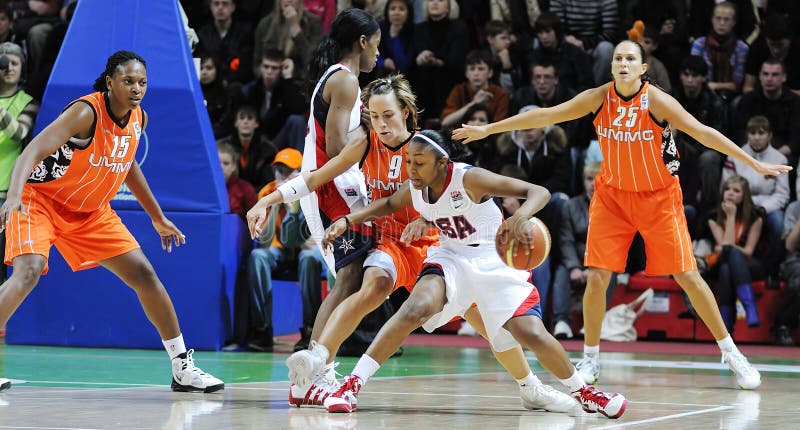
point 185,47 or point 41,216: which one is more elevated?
point 185,47

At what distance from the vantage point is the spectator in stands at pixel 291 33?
1334cm

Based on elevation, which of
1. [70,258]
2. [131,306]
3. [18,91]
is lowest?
[131,306]

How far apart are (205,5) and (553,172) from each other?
17.6 ft

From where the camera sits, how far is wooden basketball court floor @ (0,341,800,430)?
5141 millimetres

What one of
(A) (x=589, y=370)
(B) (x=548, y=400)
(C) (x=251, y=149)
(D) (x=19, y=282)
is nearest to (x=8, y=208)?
(D) (x=19, y=282)

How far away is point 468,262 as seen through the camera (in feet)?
18.5

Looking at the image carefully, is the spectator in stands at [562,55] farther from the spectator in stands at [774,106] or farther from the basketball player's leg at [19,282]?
the basketball player's leg at [19,282]

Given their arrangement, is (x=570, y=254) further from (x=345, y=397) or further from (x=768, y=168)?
(x=345, y=397)

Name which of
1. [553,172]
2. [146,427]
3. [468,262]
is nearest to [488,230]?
[468,262]

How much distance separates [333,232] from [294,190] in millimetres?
469

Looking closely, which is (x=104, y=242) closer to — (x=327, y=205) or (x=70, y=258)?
(x=70, y=258)

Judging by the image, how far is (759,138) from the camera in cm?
1140

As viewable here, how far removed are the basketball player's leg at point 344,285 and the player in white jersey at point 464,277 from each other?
1.42ft

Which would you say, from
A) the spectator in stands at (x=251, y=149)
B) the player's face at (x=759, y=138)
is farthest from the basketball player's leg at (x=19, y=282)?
the player's face at (x=759, y=138)
